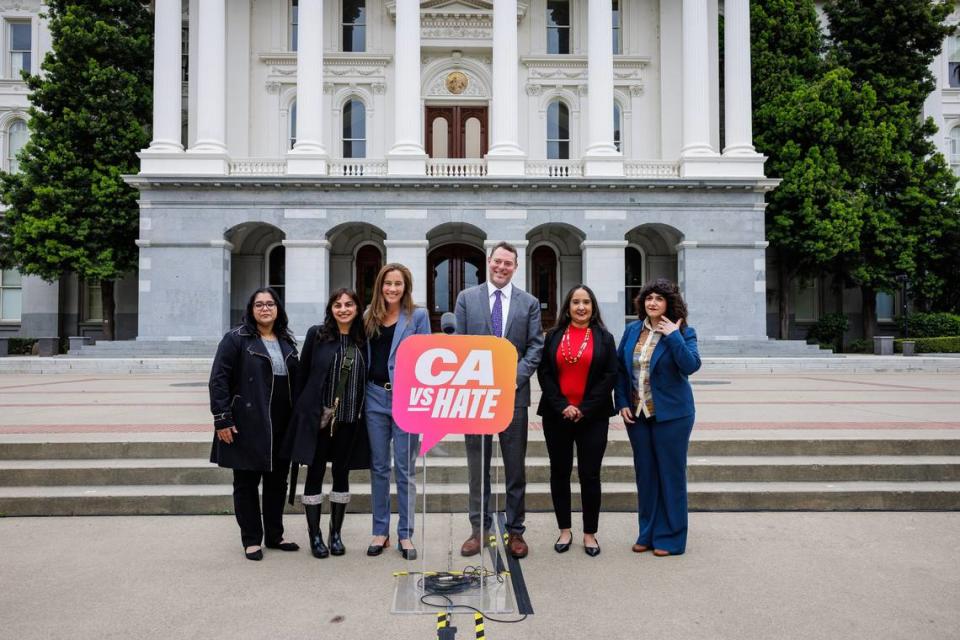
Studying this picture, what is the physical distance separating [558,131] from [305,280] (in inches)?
515

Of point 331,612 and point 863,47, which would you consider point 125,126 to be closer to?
point 331,612

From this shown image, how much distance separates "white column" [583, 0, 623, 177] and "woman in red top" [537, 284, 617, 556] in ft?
63.3

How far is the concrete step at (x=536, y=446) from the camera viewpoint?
7.12 meters

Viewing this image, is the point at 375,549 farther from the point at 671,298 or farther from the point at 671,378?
the point at 671,298

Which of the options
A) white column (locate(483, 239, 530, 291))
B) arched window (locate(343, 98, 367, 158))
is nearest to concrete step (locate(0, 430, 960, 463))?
white column (locate(483, 239, 530, 291))

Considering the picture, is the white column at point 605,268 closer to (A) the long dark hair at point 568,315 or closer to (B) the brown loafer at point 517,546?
(A) the long dark hair at point 568,315

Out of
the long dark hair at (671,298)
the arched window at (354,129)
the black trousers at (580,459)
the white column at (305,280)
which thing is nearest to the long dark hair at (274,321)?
the black trousers at (580,459)

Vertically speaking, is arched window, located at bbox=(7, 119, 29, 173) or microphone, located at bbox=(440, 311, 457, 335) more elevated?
arched window, located at bbox=(7, 119, 29, 173)

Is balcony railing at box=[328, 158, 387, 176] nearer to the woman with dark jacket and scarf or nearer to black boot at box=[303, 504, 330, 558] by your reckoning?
the woman with dark jacket and scarf

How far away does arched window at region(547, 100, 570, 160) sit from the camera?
2802 cm

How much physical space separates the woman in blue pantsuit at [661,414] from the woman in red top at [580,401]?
0.26 m

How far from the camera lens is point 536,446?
7480 mm

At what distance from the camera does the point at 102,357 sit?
20.7m

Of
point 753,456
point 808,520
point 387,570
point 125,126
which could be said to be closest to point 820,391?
point 753,456
